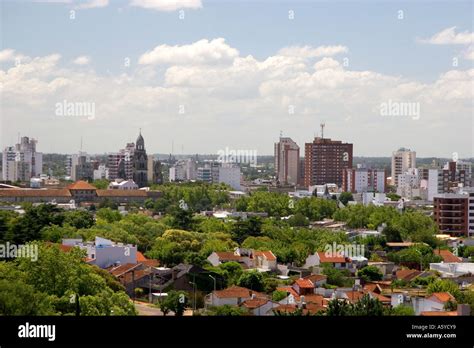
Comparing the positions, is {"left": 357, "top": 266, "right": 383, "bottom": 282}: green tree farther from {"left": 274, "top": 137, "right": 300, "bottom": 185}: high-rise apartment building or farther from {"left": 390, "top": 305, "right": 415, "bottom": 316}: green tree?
{"left": 274, "top": 137, "right": 300, "bottom": 185}: high-rise apartment building

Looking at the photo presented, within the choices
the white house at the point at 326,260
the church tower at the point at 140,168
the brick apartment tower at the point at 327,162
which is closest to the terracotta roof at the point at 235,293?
the white house at the point at 326,260

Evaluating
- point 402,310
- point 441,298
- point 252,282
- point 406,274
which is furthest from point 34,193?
point 402,310

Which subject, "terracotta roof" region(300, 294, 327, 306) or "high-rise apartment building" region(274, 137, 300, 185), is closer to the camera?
"terracotta roof" region(300, 294, 327, 306)

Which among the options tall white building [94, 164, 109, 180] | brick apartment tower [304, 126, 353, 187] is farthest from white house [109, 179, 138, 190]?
tall white building [94, 164, 109, 180]

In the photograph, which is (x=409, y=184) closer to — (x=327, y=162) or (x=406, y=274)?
(x=327, y=162)
